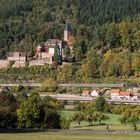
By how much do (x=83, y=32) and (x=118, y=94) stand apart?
30958 mm

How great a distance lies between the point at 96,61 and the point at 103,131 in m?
44.9

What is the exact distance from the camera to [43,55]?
101000mm

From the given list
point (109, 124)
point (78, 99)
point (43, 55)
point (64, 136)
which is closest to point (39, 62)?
point (43, 55)

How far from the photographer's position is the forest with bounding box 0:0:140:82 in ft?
287

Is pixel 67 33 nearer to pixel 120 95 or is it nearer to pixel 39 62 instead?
pixel 39 62

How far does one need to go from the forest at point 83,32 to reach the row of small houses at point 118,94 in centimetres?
681

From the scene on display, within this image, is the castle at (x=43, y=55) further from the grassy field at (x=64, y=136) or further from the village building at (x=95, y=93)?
the grassy field at (x=64, y=136)

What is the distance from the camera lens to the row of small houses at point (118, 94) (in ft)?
244

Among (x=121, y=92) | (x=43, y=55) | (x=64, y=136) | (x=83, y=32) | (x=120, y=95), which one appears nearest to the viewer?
(x=64, y=136)

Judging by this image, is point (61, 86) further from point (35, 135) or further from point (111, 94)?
point (35, 135)

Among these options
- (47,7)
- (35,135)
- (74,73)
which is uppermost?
(47,7)

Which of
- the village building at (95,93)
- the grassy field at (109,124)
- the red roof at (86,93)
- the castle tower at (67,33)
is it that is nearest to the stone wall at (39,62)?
the castle tower at (67,33)

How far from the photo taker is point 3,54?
109 metres

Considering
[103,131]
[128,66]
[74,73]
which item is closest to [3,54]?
[74,73]
